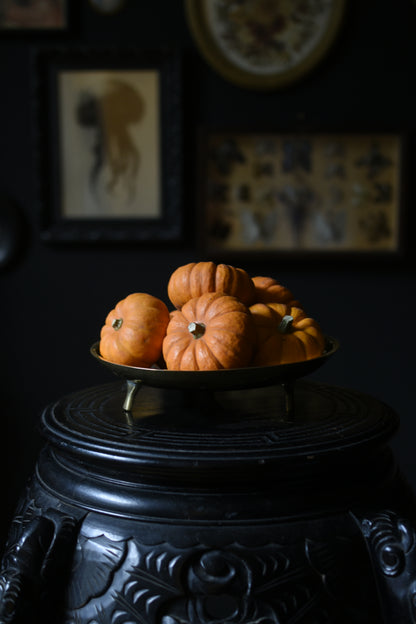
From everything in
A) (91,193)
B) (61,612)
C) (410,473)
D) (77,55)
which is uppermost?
(77,55)

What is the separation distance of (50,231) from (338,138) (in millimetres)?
1354

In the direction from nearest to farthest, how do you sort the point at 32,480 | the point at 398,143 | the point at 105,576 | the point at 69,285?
1. the point at 105,576
2. the point at 32,480
3. the point at 398,143
4. the point at 69,285

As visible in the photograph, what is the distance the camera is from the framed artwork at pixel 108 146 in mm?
2484

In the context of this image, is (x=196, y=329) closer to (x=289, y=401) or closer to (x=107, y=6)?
(x=289, y=401)

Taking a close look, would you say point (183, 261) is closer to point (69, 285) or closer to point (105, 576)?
point (69, 285)

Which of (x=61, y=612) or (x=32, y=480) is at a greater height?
(x=32, y=480)

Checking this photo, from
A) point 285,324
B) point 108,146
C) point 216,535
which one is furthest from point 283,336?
point 108,146

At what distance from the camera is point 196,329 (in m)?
1.00

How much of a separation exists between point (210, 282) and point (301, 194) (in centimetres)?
156

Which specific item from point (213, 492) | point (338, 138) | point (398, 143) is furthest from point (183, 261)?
point (213, 492)

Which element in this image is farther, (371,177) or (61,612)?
(371,177)

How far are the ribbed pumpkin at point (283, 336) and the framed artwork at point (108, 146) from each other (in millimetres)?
1497

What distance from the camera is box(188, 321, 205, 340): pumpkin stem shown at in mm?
1002

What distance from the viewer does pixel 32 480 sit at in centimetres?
109
